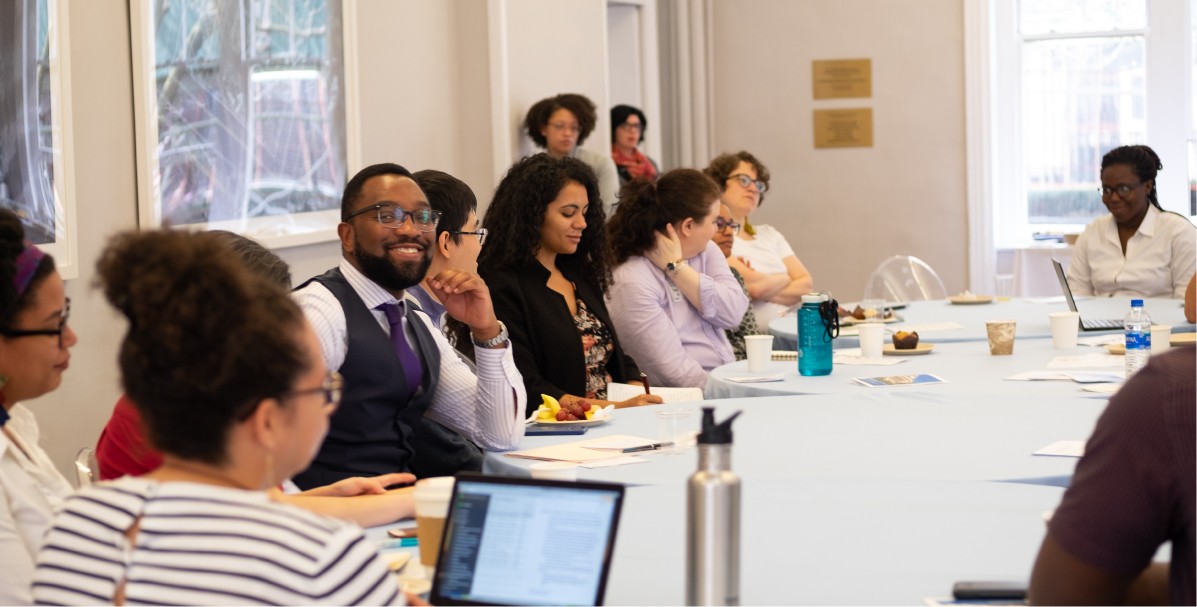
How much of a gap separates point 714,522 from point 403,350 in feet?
4.73

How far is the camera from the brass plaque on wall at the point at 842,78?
8438 mm

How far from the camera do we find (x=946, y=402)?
10.0ft

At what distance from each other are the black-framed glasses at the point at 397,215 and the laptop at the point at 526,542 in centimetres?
131

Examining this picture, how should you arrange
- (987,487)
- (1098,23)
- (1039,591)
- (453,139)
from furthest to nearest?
(1098,23), (453,139), (987,487), (1039,591)

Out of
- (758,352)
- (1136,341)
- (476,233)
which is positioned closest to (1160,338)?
(1136,341)

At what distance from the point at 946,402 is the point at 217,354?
7.33 feet

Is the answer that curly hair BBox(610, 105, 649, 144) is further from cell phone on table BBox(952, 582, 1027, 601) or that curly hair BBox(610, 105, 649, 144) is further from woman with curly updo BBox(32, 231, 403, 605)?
woman with curly updo BBox(32, 231, 403, 605)

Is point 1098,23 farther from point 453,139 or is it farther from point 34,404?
point 34,404

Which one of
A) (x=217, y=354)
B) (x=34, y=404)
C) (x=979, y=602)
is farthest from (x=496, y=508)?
(x=34, y=404)

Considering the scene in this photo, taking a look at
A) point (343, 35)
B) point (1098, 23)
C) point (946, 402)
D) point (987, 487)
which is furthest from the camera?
point (1098, 23)

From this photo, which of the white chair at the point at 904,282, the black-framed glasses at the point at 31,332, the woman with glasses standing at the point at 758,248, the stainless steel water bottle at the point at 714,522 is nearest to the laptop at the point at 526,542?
the stainless steel water bottle at the point at 714,522

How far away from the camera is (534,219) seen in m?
3.93

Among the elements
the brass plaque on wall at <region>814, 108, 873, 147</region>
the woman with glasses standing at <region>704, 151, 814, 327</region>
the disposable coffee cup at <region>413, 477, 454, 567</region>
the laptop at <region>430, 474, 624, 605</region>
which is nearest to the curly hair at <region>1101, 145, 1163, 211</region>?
the woman with glasses standing at <region>704, 151, 814, 327</region>

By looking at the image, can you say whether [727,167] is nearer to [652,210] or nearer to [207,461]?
[652,210]
